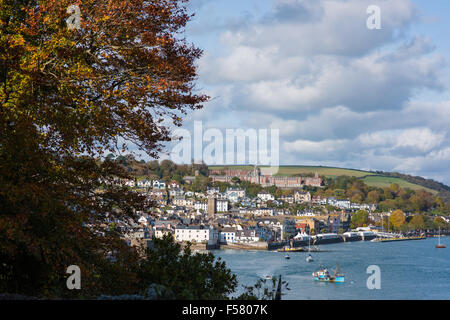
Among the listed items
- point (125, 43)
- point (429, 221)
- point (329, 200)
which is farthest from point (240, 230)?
point (125, 43)

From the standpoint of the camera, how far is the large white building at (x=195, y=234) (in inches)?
2958

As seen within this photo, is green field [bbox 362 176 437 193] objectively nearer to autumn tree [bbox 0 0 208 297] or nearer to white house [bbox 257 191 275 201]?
white house [bbox 257 191 275 201]

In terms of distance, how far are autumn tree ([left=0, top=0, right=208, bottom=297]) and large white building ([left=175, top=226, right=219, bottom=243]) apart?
6493 centimetres

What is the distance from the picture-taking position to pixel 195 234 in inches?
2992

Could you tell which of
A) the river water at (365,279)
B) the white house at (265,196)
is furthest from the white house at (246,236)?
the white house at (265,196)

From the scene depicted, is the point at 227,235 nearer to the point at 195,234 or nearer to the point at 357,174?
the point at 195,234

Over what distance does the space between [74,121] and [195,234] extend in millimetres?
69007

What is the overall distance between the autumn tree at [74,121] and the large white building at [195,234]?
64927 millimetres

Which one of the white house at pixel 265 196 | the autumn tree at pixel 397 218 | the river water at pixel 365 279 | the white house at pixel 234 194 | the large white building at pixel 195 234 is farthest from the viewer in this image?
the white house at pixel 265 196

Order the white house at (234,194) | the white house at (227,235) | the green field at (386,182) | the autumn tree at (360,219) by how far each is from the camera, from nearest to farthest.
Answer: the white house at (227,235) → the autumn tree at (360,219) → the white house at (234,194) → the green field at (386,182)

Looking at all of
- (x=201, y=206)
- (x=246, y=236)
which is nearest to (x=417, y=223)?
(x=201, y=206)

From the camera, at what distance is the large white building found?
246 feet

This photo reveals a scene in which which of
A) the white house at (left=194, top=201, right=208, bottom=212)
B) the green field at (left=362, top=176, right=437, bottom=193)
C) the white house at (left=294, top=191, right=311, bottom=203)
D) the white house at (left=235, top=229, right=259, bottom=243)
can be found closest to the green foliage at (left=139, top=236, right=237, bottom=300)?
the white house at (left=235, top=229, right=259, bottom=243)

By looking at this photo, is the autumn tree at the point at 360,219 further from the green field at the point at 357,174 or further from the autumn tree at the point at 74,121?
the autumn tree at the point at 74,121
